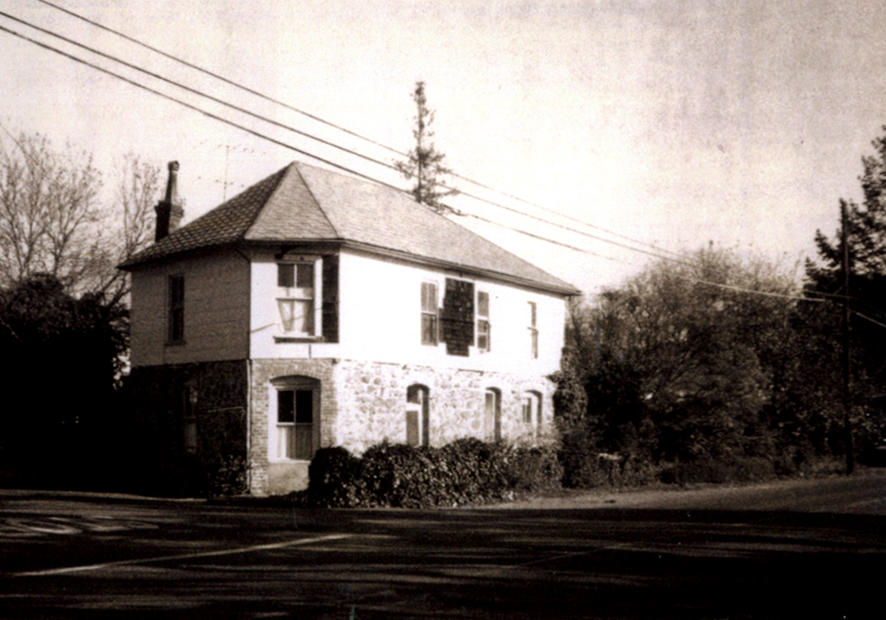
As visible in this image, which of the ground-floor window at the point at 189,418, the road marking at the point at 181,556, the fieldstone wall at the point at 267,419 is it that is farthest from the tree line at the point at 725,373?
the road marking at the point at 181,556

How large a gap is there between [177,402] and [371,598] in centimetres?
1879

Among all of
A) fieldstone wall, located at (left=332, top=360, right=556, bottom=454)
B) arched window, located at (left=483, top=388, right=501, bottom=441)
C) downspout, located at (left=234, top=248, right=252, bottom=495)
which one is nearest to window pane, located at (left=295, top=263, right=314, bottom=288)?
downspout, located at (left=234, top=248, right=252, bottom=495)

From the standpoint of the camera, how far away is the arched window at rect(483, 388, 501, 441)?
3073 centimetres

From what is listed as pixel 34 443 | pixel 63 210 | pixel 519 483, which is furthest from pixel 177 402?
pixel 63 210

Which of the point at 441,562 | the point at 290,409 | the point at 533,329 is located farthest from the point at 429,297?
the point at 441,562

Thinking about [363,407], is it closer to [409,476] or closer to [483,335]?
[409,476]

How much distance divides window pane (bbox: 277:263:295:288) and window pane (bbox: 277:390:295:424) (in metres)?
2.99

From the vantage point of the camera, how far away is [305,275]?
997 inches

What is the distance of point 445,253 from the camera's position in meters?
29.5

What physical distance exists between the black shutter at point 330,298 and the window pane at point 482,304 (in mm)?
6957

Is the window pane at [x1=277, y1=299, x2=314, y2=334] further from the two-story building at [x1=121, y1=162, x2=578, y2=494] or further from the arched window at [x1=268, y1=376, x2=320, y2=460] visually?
the arched window at [x1=268, y1=376, x2=320, y2=460]

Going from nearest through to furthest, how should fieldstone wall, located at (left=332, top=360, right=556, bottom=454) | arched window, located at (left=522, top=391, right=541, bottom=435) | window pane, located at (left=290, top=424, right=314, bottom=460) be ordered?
window pane, located at (left=290, top=424, right=314, bottom=460) < fieldstone wall, located at (left=332, top=360, right=556, bottom=454) < arched window, located at (left=522, top=391, right=541, bottom=435)

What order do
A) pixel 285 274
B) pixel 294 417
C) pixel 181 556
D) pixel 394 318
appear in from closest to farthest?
1. pixel 181 556
2. pixel 294 417
3. pixel 285 274
4. pixel 394 318

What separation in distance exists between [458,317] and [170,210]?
1063 cm
